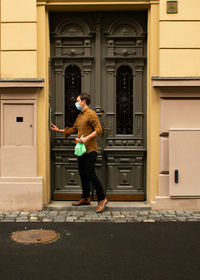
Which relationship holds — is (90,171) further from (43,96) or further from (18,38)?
(18,38)

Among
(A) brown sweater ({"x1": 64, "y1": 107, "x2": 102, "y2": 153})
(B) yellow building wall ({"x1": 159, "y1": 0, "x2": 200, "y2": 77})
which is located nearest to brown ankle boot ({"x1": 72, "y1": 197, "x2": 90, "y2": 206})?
(A) brown sweater ({"x1": 64, "y1": 107, "x2": 102, "y2": 153})

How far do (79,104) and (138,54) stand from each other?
1521mm

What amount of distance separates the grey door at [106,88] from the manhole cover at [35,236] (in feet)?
6.26

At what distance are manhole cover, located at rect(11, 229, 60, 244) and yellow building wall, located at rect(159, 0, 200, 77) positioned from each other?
3176 millimetres

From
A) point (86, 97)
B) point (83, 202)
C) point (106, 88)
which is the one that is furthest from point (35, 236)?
point (106, 88)

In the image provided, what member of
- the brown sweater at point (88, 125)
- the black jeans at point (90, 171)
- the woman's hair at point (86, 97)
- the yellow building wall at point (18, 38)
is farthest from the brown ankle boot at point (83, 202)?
the yellow building wall at point (18, 38)

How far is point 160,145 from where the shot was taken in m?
7.00

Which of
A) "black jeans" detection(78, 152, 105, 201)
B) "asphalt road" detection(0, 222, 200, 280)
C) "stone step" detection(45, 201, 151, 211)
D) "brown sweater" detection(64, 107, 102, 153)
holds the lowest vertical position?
"asphalt road" detection(0, 222, 200, 280)

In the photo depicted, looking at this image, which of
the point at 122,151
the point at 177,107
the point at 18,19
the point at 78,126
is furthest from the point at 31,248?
the point at 18,19

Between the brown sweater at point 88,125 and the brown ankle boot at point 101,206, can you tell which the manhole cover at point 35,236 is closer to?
the brown ankle boot at point 101,206

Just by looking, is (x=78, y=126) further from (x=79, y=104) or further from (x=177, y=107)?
(x=177, y=107)

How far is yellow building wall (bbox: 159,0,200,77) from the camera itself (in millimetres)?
6836

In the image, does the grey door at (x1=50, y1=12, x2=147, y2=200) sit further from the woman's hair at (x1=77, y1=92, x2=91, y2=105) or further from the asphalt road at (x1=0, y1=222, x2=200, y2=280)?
the asphalt road at (x1=0, y1=222, x2=200, y2=280)

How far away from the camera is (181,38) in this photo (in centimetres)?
684
